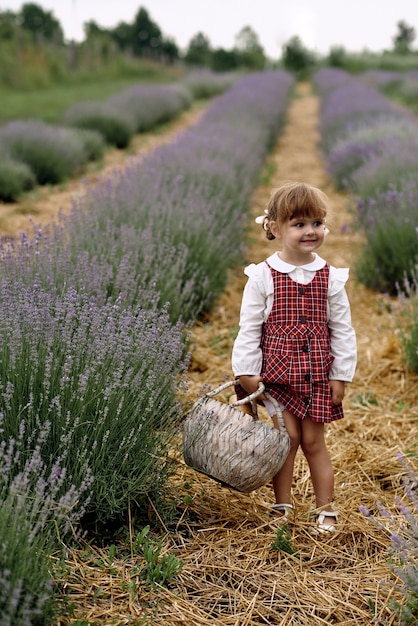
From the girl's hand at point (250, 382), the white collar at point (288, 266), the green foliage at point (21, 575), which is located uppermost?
the white collar at point (288, 266)

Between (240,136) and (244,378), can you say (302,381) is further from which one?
(240,136)

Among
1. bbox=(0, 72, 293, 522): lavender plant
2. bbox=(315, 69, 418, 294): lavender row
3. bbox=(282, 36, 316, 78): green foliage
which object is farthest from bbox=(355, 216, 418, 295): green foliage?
bbox=(282, 36, 316, 78): green foliage

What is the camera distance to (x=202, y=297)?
454 cm

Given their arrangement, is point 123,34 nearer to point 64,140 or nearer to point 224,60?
point 224,60

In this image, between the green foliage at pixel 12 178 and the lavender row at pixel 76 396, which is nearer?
the lavender row at pixel 76 396

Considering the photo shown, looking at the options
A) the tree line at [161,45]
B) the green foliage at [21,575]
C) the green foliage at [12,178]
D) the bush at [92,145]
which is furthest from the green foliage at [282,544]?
the tree line at [161,45]

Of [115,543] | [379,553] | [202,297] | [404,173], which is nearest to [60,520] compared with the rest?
[115,543]

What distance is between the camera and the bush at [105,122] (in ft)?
43.1

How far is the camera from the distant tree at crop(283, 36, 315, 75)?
45969 millimetres

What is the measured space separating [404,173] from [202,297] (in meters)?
2.80

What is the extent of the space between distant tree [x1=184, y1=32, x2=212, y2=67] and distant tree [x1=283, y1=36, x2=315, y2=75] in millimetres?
8184

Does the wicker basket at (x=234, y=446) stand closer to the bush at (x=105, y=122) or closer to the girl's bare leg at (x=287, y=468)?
the girl's bare leg at (x=287, y=468)

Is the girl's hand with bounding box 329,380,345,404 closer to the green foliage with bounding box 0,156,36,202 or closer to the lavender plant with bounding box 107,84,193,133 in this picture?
the green foliage with bounding box 0,156,36,202

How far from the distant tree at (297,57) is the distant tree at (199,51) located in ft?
26.8
